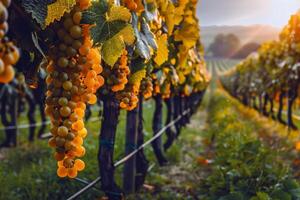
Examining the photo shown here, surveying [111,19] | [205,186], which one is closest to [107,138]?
[111,19]

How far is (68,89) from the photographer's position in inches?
56.3

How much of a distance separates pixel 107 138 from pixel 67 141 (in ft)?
5.18

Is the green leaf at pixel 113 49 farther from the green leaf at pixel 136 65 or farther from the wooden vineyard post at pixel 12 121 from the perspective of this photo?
the wooden vineyard post at pixel 12 121

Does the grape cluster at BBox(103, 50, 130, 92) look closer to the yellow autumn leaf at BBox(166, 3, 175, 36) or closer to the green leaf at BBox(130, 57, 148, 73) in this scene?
the green leaf at BBox(130, 57, 148, 73)

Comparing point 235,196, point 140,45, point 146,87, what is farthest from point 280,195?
point 140,45

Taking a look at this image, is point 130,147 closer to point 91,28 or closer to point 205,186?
point 205,186

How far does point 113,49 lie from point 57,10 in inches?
12.6

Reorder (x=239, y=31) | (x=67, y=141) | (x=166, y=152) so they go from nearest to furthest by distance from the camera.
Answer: (x=67, y=141) < (x=166, y=152) < (x=239, y=31)

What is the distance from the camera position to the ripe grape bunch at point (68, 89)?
1.41 m

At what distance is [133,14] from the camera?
194 cm

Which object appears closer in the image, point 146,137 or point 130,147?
point 130,147

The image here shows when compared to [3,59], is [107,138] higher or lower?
lower

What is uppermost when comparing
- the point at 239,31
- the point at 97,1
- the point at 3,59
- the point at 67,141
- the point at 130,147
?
the point at 239,31

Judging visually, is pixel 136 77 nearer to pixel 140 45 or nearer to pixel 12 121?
pixel 140 45
